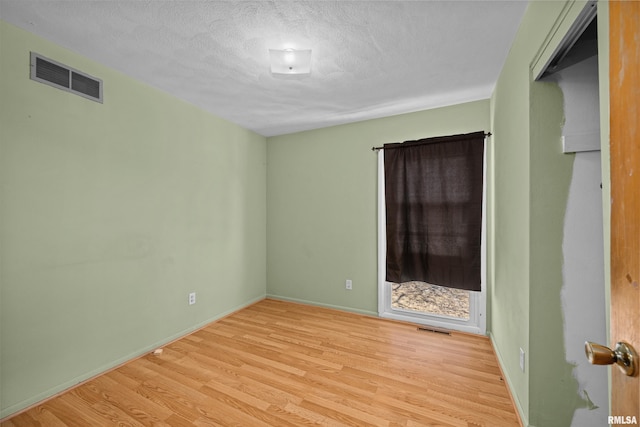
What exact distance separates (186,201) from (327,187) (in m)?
1.65

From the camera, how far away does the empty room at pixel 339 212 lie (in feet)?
Answer: 4.20

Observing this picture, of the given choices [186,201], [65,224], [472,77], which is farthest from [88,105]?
[472,77]

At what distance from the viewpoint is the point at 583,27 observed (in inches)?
39.8

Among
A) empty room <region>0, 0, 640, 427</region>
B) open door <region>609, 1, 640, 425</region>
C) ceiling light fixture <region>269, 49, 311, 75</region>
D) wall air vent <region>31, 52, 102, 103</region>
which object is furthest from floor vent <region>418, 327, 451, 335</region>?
wall air vent <region>31, 52, 102, 103</region>

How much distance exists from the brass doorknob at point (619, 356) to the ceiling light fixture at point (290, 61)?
203 cm

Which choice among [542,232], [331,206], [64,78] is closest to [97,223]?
[64,78]

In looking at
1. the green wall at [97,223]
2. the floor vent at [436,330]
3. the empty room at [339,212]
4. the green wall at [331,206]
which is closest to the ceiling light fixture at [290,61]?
the empty room at [339,212]

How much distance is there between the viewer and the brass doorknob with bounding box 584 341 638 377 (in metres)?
0.52

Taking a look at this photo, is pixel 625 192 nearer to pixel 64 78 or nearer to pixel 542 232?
pixel 542 232

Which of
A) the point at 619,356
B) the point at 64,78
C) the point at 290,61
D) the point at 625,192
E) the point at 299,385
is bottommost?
the point at 299,385

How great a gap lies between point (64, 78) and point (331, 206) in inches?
103

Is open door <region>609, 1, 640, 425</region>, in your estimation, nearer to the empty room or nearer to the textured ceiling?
the empty room

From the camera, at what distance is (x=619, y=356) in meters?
0.55

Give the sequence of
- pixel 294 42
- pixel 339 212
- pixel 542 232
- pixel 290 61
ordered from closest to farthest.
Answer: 1. pixel 542 232
2. pixel 294 42
3. pixel 290 61
4. pixel 339 212
